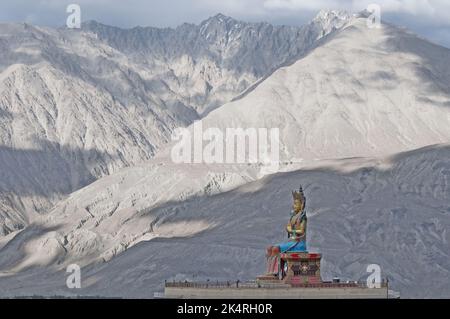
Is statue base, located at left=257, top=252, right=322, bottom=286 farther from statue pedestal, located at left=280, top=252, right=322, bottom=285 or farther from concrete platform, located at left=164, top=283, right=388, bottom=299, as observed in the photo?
concrete platform, located at left=164, top=283, right=388, bottom=299

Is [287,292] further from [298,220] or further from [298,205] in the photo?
[298,205]

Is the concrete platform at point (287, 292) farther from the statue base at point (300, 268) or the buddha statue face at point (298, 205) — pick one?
the buddha statue face at point (298, 205)

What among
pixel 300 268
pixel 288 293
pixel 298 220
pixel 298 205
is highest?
pixel 298 205

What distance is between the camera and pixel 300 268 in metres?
96.2

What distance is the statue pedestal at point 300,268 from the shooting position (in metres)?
95.9

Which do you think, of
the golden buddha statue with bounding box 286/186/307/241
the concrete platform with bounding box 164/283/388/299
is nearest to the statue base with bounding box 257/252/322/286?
the concrete platform with bounding box 164/283/388/299

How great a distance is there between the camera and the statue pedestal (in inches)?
3775

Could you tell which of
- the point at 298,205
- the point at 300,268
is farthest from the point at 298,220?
the point at 300,268
